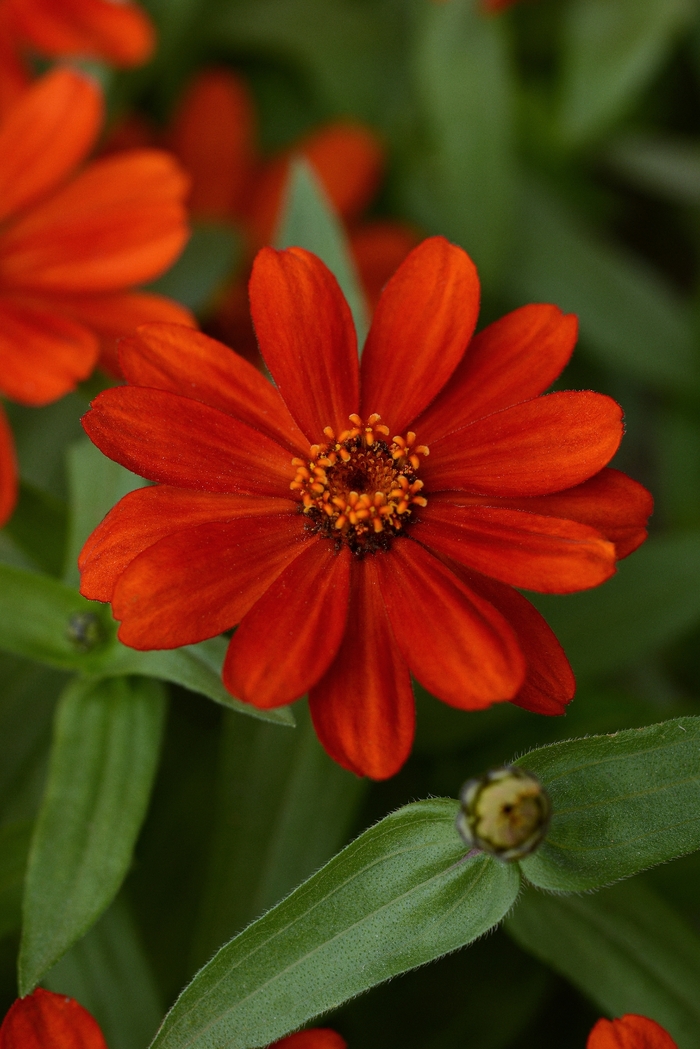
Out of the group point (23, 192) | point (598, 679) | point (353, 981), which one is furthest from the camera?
point (598, 679)

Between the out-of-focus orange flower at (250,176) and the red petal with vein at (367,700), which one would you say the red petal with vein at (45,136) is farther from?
the red petal with vein at (367,700)

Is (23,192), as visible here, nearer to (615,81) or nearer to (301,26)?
(301,26)

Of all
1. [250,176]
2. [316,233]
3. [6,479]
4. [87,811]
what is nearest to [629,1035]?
[87,811]

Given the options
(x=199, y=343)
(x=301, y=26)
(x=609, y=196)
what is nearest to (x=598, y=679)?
(x=199, y=343)

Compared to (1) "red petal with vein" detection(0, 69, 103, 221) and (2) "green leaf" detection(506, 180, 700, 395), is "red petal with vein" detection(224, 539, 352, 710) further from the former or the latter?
(2) "green leaf" detection(506, 180, 700, 395)

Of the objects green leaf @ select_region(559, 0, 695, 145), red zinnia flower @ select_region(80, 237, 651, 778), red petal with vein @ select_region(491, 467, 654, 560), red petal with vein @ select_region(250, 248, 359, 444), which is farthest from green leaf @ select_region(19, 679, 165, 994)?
green leaf @ select_region(559, 0, 695, 145)

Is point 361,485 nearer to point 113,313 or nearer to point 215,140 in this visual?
point 113,313

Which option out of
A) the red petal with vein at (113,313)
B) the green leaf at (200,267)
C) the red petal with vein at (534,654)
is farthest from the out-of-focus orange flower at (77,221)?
the red petal with vein at (534,654)

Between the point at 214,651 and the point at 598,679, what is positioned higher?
the point at 214,651
